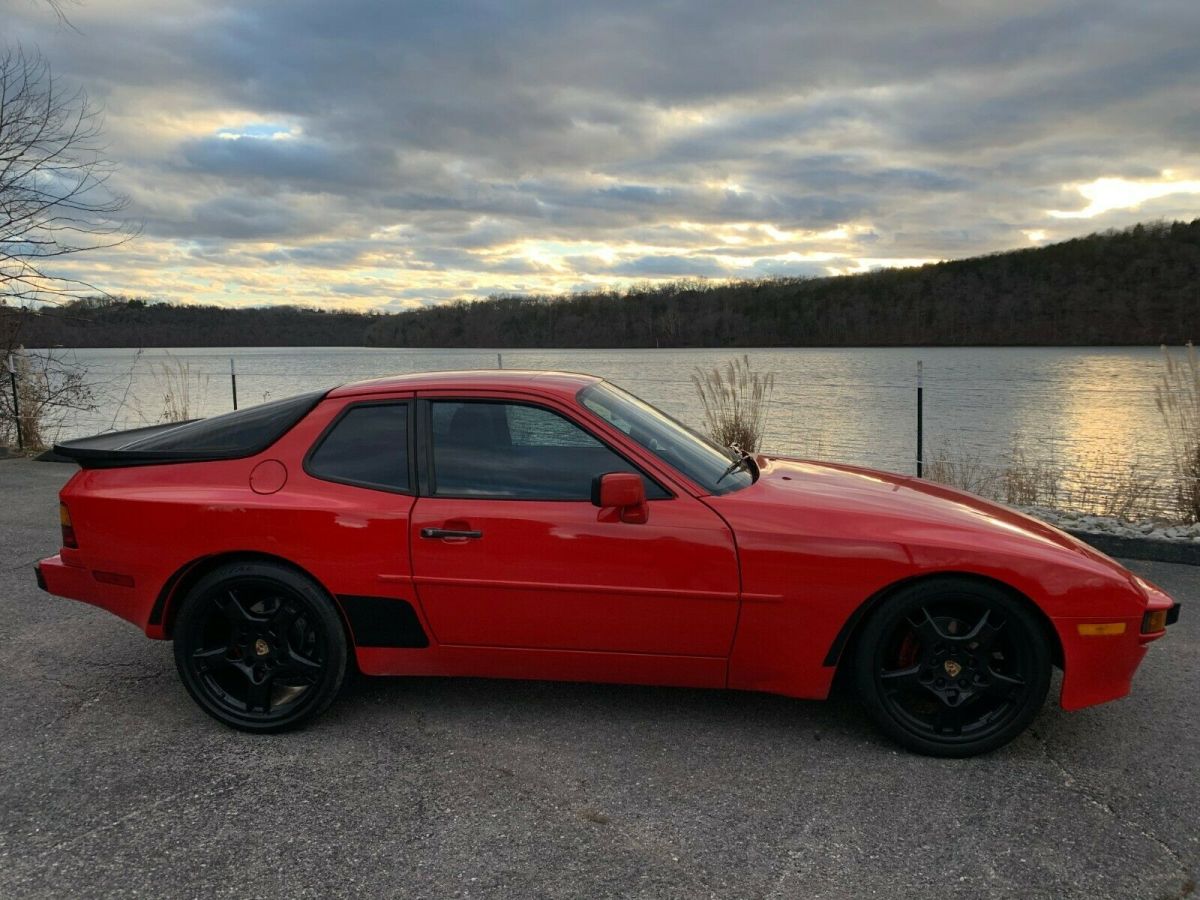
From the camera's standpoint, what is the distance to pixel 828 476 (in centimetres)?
380

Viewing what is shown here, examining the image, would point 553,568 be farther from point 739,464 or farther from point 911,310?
point 911,310

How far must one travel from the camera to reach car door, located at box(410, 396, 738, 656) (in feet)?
10.2

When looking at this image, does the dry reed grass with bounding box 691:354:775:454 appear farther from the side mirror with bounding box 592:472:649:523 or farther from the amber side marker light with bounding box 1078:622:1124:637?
the side mirror with bounding box 592:472:649:523

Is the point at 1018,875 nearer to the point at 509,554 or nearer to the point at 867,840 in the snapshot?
the point at 867,840

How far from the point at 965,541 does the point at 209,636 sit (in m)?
3.03

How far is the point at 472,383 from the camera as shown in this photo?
3.52 meters

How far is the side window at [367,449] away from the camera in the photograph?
3371 mm

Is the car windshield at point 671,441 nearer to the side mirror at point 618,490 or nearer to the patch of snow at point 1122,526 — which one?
the side mirror at point 618,490

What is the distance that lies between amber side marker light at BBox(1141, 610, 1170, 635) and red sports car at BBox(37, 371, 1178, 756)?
Answer: 0.02 metres

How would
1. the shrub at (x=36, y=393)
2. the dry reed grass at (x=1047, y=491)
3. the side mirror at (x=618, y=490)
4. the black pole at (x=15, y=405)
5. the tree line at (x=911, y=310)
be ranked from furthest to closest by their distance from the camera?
the tree line at (x=911, y=310)
the shrub at (x=36, y=393)
the black pole at (x=15, y=405)
the dry reed grass at (x=1047, y=491)
the side mirror at (x=618, y=490)

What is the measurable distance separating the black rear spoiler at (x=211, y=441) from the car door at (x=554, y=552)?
647 mm

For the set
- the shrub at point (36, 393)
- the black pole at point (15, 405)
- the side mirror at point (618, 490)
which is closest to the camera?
the side mirror at point (618, 490)

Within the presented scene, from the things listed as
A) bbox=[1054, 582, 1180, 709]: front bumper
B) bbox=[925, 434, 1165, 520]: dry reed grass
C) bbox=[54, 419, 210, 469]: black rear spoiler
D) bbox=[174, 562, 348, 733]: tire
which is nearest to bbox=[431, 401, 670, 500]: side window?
bbox=[174, 562, 348, 733]: tire

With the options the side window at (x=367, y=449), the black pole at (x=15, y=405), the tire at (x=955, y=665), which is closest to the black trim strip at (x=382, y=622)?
the side window at (x=367, y=449)
